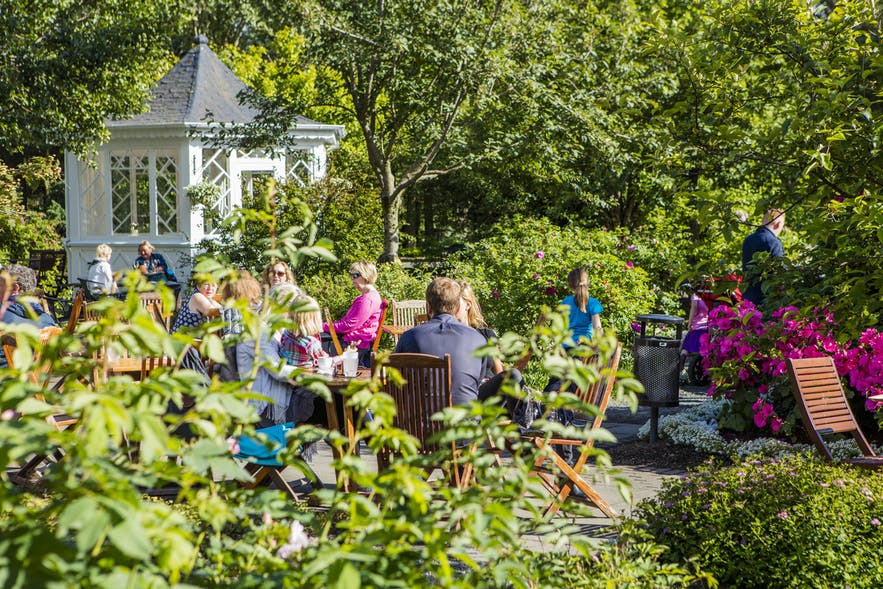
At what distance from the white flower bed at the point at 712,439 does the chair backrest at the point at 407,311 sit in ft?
9.54

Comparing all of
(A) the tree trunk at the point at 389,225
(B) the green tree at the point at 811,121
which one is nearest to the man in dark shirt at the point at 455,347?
(B) the green tree at the point at 811,121

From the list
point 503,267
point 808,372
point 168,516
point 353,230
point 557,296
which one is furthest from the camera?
point 353,230

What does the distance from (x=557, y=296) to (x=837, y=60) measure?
6423mm

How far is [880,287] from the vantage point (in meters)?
4.29

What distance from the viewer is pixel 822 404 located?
546cm

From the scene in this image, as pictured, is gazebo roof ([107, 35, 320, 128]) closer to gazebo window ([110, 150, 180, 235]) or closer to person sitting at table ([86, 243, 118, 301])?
gazebo window ([110, 150, 180, 235])

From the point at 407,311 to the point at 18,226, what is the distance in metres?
13.2

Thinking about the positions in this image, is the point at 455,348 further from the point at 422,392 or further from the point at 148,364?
the point at 148,364

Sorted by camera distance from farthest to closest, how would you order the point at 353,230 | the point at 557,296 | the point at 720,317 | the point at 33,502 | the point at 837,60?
the point at 353,230
the point at 557,296
the point at 720,317
the point at 33,502
the point at 837,60

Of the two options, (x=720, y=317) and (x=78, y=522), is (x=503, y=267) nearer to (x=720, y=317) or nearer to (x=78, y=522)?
(x=720, y=317)

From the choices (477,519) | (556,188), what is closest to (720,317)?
(477,519)

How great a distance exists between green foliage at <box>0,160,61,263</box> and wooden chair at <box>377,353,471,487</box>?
618 inches

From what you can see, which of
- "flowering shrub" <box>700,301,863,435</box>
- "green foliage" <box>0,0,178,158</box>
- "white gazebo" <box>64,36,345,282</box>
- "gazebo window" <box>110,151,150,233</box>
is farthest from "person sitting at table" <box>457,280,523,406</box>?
"gazebo window" <box>110,151,150,233</box>

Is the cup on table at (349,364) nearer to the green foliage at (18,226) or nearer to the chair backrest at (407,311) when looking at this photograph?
the chair backrest at (407,311)
